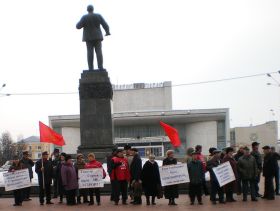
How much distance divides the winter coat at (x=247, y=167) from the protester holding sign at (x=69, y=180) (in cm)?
503

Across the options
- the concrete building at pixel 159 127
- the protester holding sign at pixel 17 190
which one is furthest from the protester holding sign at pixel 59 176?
the concrete building at pixel 159 127

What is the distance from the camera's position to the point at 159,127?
71.6 meters

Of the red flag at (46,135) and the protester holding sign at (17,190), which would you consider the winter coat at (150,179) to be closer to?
the protester holding sign at (17,190)

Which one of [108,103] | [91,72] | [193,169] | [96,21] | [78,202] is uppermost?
[96,21]

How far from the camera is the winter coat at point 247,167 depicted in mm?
14938

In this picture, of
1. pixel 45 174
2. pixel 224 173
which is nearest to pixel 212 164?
pixel 224 173

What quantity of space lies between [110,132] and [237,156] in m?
6.01

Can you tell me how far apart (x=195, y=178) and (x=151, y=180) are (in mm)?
1293

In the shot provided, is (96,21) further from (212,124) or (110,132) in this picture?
(212,124)

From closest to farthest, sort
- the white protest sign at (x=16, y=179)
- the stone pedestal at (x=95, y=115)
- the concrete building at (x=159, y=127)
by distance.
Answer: the white protest sign at (x=16, y=179) < the stone pedestal at (x=95, y=115) < the concrete building at (x=159, y=127)

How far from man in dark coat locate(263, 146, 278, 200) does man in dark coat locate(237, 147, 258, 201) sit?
45 centimetres

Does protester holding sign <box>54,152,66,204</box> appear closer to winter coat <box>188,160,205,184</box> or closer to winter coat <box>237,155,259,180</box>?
winter coat <box>188,160,205,184</box>

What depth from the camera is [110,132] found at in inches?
806

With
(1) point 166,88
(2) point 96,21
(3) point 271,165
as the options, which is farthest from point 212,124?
(3) point 271,165
